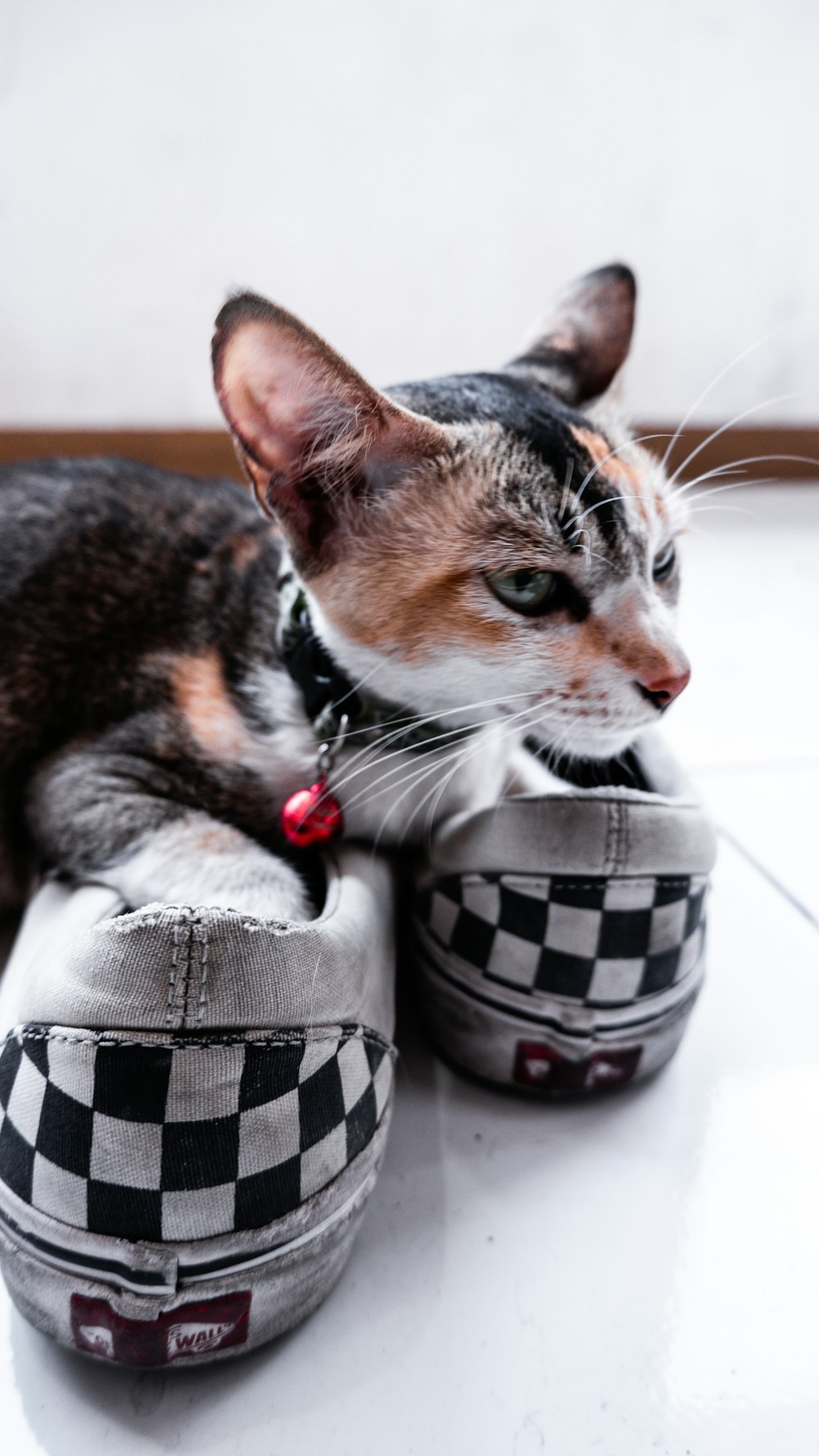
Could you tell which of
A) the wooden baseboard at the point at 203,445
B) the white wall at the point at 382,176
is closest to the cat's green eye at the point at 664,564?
the wooden baseboard at the point at 203,445

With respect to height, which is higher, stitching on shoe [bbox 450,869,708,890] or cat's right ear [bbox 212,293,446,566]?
cat's right ear [bbox 212,293,446,566]

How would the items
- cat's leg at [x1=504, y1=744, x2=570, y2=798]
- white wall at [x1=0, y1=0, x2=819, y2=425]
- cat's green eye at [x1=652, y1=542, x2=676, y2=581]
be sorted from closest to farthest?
cat's green eye at [x1=652, y1=542, x2=676, y2=581]
cat's leg at [x1=504, y1=744, x2=570, y2=798]
white wall at [x1=0, y1=0, x2=819, y2=425]

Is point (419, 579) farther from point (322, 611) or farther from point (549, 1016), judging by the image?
point (549, 1016)

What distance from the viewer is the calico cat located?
0.70 m

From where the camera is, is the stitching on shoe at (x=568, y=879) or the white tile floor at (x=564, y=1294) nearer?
the white tile floor at (x=564, y=1294)

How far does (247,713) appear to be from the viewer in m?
0.85

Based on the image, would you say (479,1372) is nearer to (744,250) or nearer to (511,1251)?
(511,1251)

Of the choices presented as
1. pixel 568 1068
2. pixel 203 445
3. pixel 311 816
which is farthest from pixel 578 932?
pixel 203 445

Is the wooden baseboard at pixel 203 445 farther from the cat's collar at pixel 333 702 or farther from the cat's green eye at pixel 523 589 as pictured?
the cat's green eye at pixel 523 589

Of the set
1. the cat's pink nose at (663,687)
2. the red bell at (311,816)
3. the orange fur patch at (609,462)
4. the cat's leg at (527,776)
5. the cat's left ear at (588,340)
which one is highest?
the cat's left ear at (588,340)

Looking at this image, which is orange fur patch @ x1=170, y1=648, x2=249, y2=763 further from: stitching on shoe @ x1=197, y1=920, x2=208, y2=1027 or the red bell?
stitching on shoe @ x1=197, y1=920, x2=208, y2=1027

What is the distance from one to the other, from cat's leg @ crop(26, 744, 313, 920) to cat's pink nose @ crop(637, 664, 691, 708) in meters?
0.30

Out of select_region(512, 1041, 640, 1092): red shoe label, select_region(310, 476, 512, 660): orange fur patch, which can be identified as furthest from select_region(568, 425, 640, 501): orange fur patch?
select_region(512, 1041, 640, 1092): red shoe label

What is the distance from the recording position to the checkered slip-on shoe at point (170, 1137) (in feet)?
1.85
